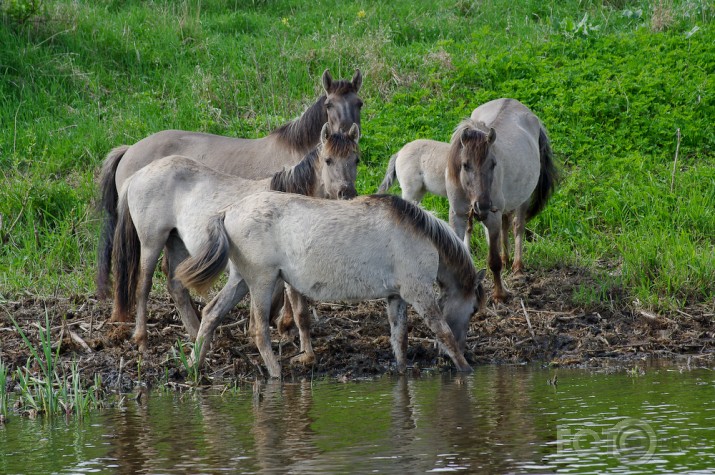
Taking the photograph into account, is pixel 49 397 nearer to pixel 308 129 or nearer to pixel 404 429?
pixel 404 429

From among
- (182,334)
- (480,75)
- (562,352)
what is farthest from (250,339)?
(480,75)

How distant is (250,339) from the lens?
30.5ft

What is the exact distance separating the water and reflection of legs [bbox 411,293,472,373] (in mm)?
271

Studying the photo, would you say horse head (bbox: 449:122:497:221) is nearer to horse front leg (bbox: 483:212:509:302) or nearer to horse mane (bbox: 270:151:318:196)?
horse front leg (bbox: 483:212:509:302)

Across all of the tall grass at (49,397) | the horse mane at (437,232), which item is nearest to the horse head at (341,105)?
the horse mane at (437,232)

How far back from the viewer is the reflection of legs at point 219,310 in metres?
8.62

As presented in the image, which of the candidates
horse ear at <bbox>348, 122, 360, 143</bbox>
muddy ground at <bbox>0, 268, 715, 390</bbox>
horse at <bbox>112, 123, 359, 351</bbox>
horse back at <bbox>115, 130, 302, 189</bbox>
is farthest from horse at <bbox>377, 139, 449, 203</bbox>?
horse at <bbox>112, 123, 359, 351</bbox>

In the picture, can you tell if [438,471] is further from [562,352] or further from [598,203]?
[598,203]

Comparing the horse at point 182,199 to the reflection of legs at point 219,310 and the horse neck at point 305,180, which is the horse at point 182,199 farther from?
the reflection of legs at point 219,310

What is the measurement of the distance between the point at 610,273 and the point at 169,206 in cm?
447

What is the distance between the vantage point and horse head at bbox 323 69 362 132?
10.4 meters

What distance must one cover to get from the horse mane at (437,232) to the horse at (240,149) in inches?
78.5

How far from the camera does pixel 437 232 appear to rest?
338 inches

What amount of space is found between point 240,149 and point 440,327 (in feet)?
11.6
